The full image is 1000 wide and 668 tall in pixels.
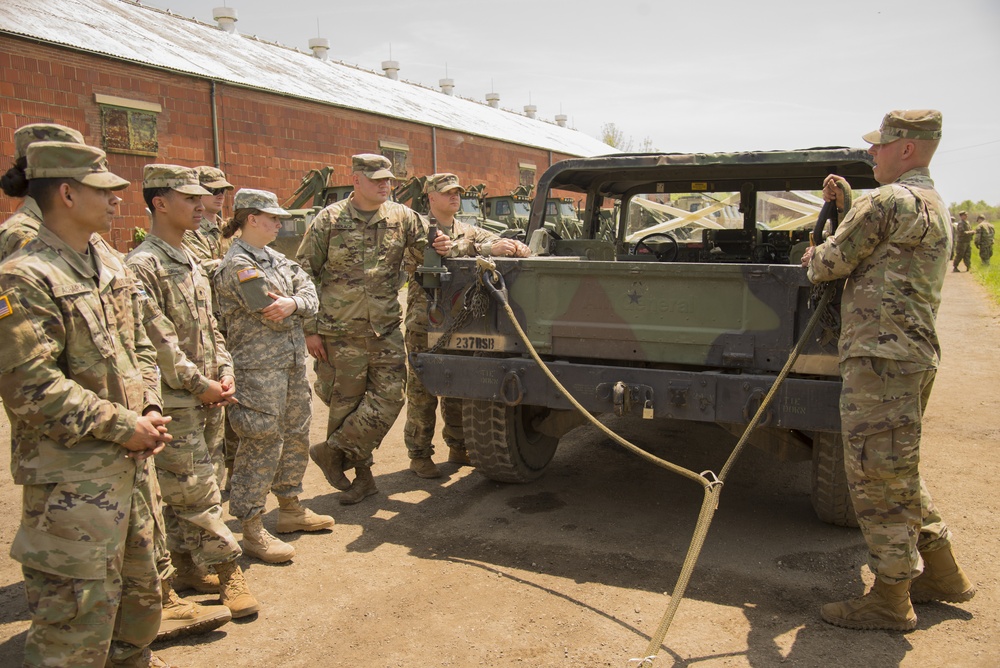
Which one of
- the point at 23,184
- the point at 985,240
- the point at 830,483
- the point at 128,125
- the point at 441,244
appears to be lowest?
the point at 830,483

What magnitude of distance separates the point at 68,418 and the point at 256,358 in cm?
155

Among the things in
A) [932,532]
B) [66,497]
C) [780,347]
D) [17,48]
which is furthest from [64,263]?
[17,48]

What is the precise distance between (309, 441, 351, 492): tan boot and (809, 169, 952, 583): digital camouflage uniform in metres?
2.82

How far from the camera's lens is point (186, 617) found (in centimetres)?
324

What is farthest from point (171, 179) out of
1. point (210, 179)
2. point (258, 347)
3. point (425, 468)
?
point (425, 468)

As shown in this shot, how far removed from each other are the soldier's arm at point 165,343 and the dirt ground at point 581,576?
1016 mm

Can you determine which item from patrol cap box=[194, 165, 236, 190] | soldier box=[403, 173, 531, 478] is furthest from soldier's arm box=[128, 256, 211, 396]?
soldier box=[403, 173, 531, 478]

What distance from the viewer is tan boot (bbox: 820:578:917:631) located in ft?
10.4

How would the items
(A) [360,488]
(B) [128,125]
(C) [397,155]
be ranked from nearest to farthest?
(A) [360,488], (B) [128,125], (C) [397,155]

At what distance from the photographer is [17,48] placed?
45.5ft

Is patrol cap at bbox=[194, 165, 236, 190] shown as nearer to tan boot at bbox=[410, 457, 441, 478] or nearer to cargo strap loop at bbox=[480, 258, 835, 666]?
cargo strap loop at bbox=[480, 258, 835, 666]

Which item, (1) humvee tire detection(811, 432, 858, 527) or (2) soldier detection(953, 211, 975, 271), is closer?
(1) humvee tire detection(811, 432, 858, 527)

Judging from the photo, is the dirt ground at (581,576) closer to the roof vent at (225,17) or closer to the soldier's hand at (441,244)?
the soldier's hand at (441,244)

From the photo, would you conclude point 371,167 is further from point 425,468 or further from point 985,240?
point 985,240
